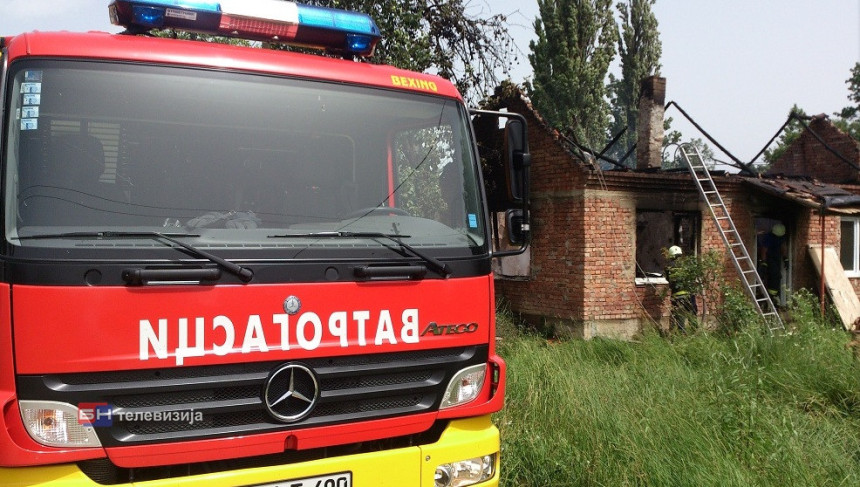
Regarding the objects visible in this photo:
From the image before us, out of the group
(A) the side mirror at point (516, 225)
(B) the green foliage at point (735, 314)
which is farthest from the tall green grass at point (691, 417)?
(B) the green foliage at point (735, 314)

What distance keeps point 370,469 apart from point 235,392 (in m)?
0.67

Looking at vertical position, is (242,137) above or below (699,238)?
above

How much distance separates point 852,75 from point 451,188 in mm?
43636

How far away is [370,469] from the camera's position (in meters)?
3.14

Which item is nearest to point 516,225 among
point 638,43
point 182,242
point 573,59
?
point 182,242

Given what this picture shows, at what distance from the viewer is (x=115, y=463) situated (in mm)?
2746

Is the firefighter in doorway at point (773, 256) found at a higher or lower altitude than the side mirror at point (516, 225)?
lower

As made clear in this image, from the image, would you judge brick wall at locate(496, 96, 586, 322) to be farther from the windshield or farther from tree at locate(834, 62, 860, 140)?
tree at locate(834, 62, 860, 140)

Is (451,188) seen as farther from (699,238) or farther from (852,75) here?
(852,75)

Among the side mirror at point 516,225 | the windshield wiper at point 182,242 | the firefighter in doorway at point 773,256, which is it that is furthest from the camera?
the firefighter in doorway at point 773,256

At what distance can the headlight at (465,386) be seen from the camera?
345 centimetres

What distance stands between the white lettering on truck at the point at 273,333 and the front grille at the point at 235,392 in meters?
0.07

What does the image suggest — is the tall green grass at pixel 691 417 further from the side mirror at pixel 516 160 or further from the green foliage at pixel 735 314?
the green foliage at pixel 735 314

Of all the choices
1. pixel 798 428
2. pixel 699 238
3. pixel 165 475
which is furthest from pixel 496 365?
pixel 699 238
